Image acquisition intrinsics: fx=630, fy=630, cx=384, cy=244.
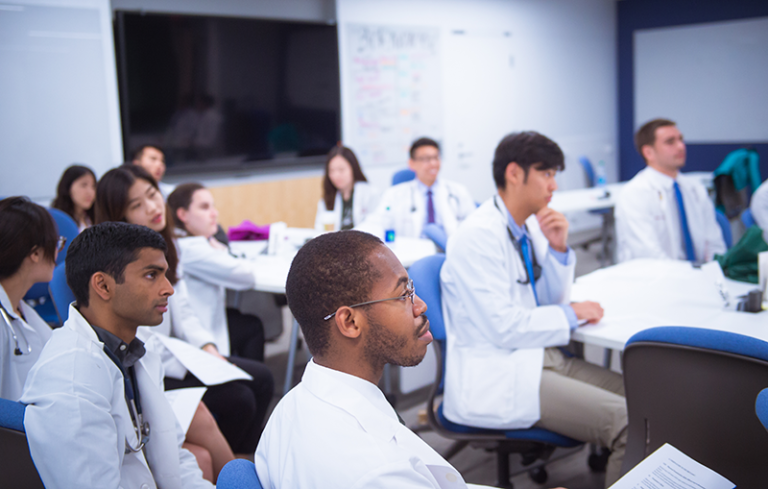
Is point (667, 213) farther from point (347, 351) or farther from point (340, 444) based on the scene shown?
point (340, 444)

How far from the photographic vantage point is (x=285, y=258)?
11.7 feet

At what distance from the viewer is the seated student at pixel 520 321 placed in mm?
1927

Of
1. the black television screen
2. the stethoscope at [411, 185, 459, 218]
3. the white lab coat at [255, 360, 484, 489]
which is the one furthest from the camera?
the black television screen

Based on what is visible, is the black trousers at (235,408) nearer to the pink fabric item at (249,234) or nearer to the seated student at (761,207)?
the pink fabric item at (249,234)

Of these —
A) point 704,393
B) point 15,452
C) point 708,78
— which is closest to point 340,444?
point 15,452

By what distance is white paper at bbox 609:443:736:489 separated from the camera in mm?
1200

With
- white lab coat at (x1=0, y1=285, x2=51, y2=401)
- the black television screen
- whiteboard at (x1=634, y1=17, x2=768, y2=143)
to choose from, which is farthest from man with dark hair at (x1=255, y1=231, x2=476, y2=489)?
whiteboard at (x1=634, y1=17, x2=768, y2=143)

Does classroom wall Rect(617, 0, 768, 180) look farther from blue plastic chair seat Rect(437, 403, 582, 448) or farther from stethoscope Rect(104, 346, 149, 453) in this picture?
stethoscope Rect(104, 346, 149, 453)

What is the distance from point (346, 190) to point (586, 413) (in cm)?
300

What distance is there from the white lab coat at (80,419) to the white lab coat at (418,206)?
2.93 m

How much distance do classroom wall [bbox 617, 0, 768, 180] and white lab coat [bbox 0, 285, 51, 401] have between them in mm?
8568

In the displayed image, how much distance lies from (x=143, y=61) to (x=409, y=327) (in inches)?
175

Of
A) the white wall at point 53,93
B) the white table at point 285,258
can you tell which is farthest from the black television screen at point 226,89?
the white table at point 285,258

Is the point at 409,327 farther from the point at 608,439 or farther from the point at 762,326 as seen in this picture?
the point at 762,326
